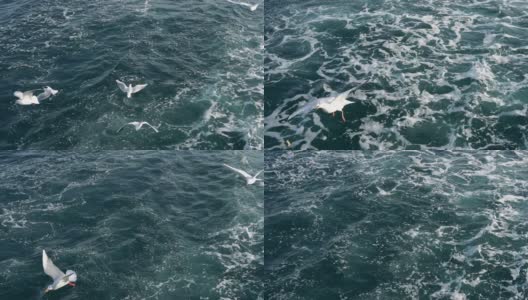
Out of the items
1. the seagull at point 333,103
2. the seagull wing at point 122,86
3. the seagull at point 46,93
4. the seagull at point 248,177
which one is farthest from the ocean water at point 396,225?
the seagull at point 46,93

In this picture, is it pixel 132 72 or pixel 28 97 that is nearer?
pixel 28 97

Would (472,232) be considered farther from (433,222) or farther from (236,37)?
(236,37)

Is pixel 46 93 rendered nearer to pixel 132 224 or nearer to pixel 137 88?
pixel 137 88

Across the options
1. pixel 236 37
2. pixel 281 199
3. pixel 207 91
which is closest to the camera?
pixel 281 199

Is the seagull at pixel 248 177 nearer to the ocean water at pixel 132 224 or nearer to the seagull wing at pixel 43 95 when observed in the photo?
the ocean water at pixel 132 224

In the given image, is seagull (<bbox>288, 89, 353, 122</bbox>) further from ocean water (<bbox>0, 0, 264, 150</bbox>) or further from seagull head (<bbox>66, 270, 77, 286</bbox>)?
seagull head (<bbox>66, 270, 77, 286</bbox>)

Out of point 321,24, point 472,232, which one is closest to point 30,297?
point 472,232

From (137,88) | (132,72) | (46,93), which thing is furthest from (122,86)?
(46,93)
